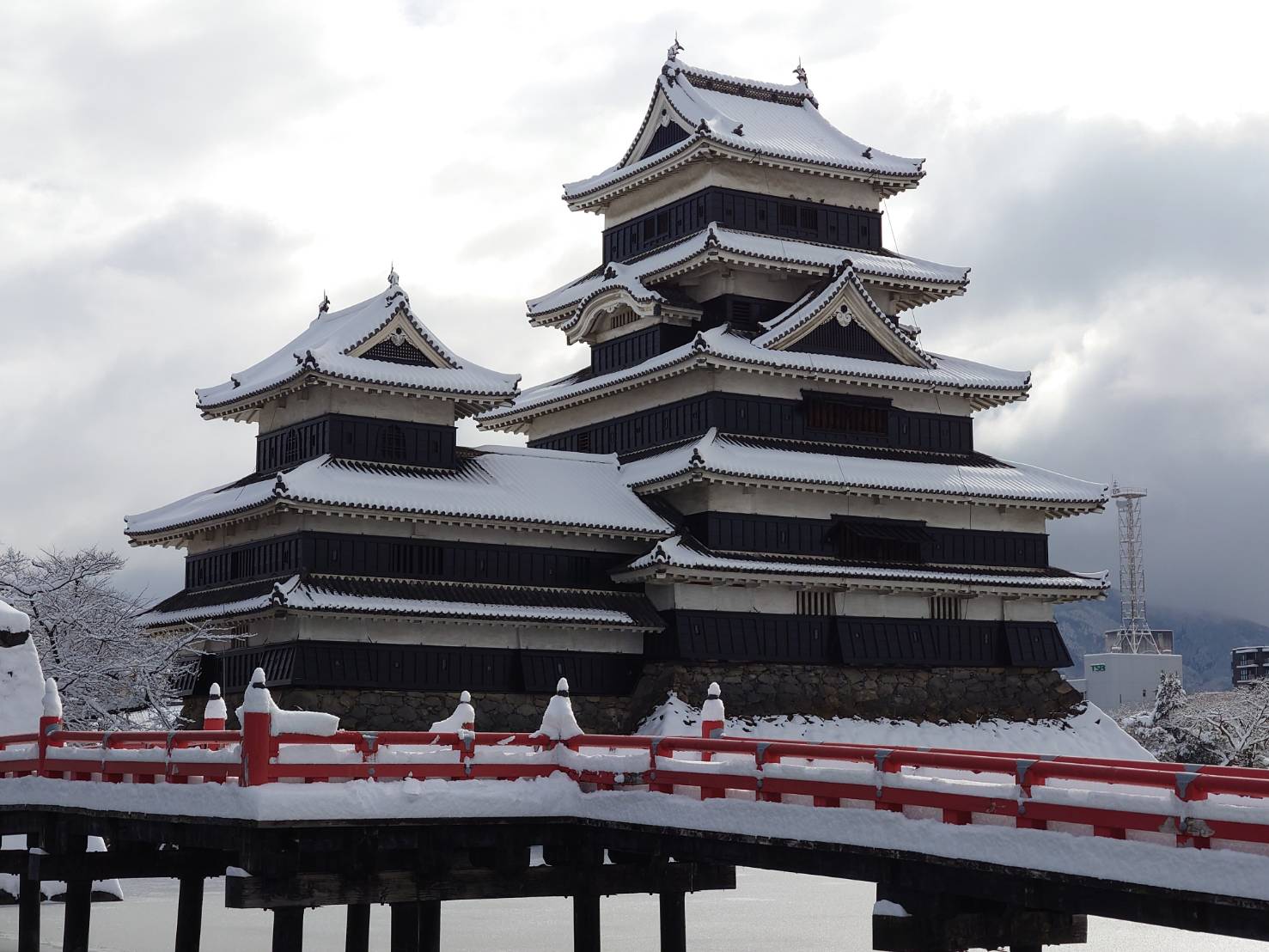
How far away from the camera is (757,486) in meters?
56.1

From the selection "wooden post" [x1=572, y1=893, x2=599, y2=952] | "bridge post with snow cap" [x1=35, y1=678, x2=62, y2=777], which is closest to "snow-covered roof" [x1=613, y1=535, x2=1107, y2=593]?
"bridge post with snow cap" [x1=35, y1=678, x2=62, y2=777]

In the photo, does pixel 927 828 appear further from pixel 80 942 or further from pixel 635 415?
pixel 635 415

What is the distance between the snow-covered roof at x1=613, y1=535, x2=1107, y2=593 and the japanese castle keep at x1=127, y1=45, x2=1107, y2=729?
13 centimetres

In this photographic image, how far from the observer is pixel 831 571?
183 ft

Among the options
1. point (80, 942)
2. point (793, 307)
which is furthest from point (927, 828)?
point (793, 307)

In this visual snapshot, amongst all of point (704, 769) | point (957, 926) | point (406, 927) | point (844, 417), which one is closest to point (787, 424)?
point (844, 417)

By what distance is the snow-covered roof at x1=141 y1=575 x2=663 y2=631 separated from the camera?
159ft

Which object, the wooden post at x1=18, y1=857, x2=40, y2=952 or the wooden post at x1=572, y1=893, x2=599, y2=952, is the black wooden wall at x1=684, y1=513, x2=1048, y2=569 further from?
the wooden post at x1=572, y1=893, x2=599, y2=952

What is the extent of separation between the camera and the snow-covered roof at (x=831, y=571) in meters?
53.2

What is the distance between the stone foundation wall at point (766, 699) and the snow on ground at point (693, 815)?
60.5 ft

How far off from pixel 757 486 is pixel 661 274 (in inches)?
386

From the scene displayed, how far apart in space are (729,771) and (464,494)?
30.2 metres

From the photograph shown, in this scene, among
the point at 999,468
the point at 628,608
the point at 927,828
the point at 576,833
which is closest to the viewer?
the point at 927,828

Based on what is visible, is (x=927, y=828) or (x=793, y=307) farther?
(x=793, y=307)
